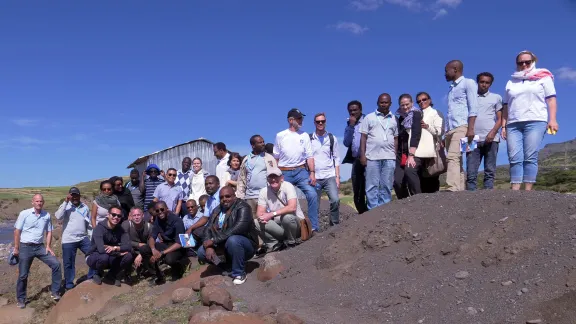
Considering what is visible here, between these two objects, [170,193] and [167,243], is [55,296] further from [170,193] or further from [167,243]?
[170,193]

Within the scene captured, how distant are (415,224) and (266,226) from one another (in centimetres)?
245

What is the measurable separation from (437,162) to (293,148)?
226 cm

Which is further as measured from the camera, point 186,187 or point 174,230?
point 186,187

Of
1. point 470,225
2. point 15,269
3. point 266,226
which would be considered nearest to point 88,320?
point 266,226

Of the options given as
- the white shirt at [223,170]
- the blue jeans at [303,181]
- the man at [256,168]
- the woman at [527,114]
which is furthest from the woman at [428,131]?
the white shirt at [223,170]

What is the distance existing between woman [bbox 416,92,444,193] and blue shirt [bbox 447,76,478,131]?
0.66 ft

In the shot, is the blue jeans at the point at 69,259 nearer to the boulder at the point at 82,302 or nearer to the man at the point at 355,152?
the boulder at the point at 82,302

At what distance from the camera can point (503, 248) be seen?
201 inches

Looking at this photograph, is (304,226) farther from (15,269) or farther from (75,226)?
(15,269)

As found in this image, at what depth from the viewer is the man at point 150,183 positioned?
31.5ft

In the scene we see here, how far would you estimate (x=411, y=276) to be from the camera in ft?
17.9

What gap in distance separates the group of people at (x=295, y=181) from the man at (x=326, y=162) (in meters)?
0.02

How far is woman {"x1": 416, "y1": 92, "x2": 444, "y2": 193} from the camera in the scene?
23.2ft

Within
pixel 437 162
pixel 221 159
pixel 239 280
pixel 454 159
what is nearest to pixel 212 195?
pixel 221 159
